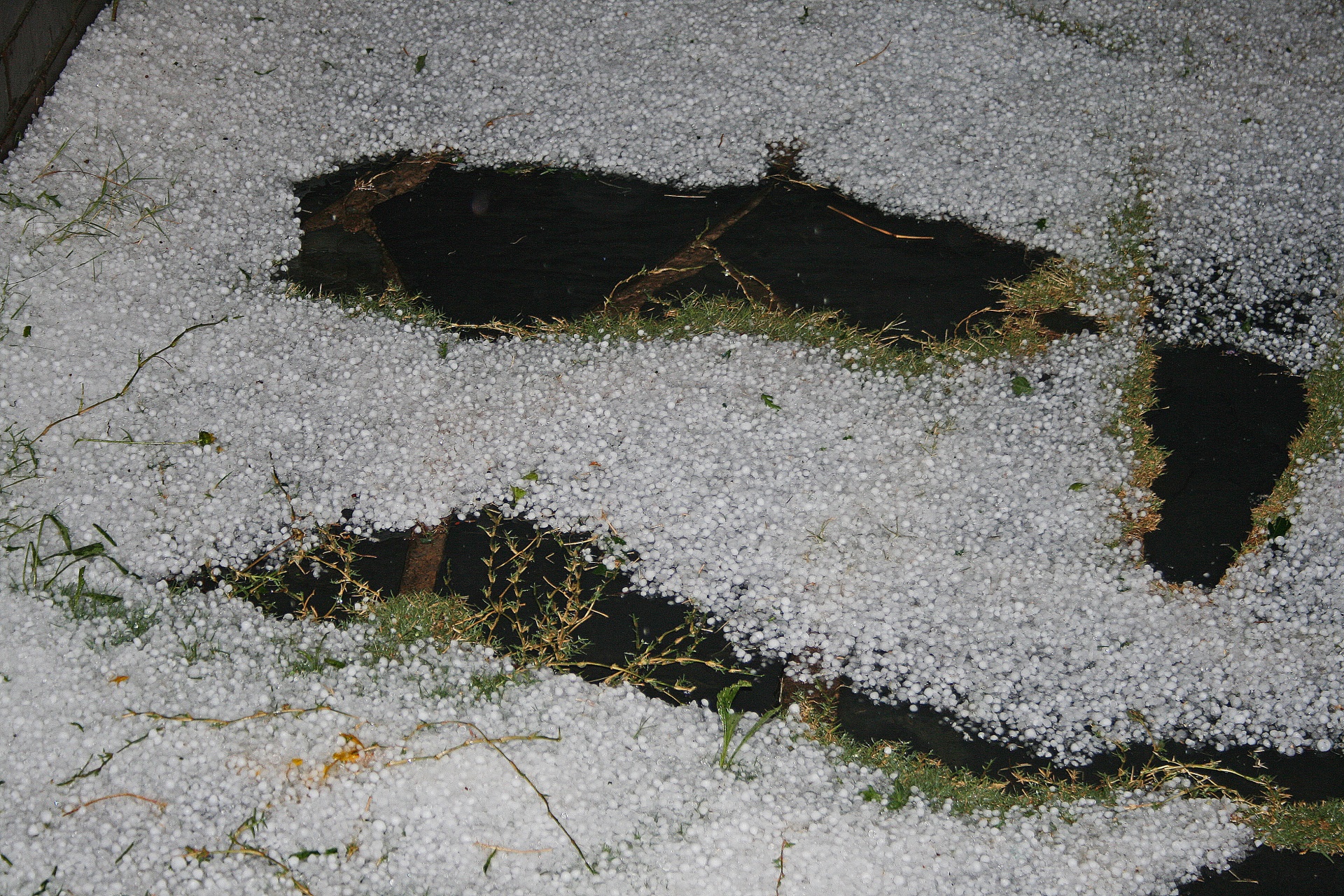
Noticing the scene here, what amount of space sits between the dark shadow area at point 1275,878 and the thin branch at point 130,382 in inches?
105

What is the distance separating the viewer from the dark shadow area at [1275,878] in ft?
5.74

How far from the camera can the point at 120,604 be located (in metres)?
1.88

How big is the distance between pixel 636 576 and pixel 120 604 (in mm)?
1207

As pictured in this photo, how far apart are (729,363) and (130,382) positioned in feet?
A: 4.95

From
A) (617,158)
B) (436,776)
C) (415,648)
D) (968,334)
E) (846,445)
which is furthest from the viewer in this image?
(617,158)

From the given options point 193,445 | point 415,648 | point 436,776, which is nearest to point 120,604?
point 193,445

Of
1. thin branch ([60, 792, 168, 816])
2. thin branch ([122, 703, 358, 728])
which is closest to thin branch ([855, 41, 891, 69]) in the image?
thin branch ([122, 703, 358, 728])

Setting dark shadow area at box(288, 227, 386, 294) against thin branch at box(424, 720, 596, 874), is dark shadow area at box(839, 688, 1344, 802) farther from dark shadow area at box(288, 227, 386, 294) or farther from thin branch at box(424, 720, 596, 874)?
dark shadow area at box(288, 227, 386, 294)

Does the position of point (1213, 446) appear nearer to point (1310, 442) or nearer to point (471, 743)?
point (1310, 442)

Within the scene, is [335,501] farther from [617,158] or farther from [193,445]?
[617,158]

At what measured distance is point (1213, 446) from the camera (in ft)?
6.76

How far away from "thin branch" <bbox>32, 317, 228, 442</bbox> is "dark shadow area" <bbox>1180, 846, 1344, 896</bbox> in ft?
8.77

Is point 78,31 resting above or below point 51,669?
above

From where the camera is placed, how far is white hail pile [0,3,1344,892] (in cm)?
190
